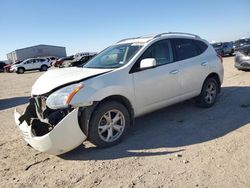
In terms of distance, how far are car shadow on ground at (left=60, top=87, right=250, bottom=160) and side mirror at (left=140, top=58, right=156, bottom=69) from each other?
1271 mm

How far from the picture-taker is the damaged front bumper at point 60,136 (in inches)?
158

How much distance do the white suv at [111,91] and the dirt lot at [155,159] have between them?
0.32m

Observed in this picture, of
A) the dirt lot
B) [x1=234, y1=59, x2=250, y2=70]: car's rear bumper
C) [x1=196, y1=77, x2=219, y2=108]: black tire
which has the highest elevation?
[x1=196, y1=77, x2=219, y2=108]: black tire

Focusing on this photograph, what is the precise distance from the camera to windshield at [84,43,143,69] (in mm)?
5121

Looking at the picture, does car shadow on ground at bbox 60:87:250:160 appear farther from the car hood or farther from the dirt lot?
the car hood

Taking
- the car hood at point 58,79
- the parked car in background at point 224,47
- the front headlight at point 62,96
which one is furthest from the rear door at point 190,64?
the parked car in background at point 224,47

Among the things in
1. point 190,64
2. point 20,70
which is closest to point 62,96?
point 190,64

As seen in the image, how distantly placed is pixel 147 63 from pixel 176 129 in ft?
4.71

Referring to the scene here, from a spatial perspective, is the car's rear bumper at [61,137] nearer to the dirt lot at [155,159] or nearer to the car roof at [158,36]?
the dirt lot at [155,159]

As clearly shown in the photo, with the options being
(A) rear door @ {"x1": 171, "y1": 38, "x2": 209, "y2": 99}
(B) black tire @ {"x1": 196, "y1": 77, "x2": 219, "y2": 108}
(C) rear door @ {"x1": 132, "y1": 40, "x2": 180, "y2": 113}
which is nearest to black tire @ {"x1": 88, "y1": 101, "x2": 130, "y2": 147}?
(C) rear door @ {"x1": 132, "y1": 40, "x2": 180, "y2": 113}

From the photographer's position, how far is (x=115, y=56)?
5453 mm

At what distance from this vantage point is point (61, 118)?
4.20 metres

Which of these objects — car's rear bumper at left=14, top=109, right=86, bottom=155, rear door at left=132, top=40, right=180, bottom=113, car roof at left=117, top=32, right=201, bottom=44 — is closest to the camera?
car's rear bumper at left=14, top=109, right=86, bottom=155

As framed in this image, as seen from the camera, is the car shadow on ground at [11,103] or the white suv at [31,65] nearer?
the car shadow on ground at [11,103]
